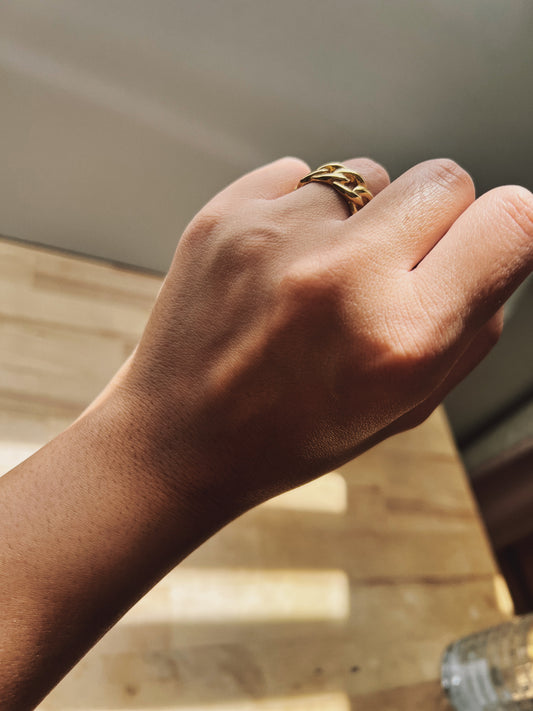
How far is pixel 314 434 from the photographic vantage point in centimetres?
38

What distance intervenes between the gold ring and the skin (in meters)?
0.01

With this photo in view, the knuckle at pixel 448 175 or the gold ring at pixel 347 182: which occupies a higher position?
the gold ring at pixel 347 182

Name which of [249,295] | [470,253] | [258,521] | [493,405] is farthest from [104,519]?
[493,405]

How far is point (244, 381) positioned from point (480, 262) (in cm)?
16

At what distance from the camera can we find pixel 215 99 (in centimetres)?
83

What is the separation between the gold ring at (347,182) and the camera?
44cm

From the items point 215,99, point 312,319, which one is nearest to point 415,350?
point 312,319

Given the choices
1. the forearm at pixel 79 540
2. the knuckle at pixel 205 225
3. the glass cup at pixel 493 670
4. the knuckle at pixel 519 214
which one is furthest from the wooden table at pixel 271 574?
the knuckle at pixel 519 214

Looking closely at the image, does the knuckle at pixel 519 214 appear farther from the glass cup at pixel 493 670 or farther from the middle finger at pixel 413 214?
the glass cup at pixel 493 670

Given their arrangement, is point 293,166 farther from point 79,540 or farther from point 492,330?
point 79,540

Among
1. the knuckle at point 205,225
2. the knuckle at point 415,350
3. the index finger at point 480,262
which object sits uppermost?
the knuckle at point 205,225

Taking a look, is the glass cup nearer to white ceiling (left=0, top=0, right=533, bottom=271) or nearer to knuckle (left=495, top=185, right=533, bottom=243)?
knuckle (left=495, top=185, right=533, bottom=243)

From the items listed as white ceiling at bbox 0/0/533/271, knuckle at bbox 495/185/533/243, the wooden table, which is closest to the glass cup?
the wooden table

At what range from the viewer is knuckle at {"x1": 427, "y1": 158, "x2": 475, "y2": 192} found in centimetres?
41
